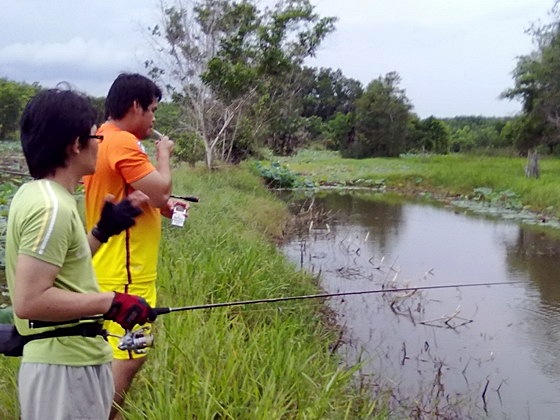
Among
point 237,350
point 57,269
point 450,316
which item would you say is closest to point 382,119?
point 450,316

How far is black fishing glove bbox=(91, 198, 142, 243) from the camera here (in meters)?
2.24

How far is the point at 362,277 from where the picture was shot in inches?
310

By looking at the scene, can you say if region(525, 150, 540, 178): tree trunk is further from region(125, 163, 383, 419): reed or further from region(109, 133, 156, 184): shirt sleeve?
region(109, 133, 156, 184): shirt sleeve

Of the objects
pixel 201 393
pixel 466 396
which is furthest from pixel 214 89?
pixel 201 393

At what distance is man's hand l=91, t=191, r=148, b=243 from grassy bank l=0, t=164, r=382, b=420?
2.50 feet

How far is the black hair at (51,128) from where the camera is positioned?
1725 millimetres

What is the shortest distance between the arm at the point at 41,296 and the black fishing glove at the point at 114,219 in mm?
563

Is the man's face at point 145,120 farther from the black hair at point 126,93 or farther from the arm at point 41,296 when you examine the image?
the arm at point 41,296

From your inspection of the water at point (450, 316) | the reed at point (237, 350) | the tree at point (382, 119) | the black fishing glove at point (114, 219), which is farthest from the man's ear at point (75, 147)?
the tree at point (382, 119)

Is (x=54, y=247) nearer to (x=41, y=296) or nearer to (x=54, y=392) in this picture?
(x=41, y=296)

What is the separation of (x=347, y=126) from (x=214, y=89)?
22736 mm

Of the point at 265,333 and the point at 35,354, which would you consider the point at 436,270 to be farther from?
the point at 35,354

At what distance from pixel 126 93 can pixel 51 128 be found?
933 millimetres

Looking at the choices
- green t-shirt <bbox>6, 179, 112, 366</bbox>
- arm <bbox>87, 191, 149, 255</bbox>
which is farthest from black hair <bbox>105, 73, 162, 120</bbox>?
green t-shirt <bbox>6, 179, 112, 366</bbox>
